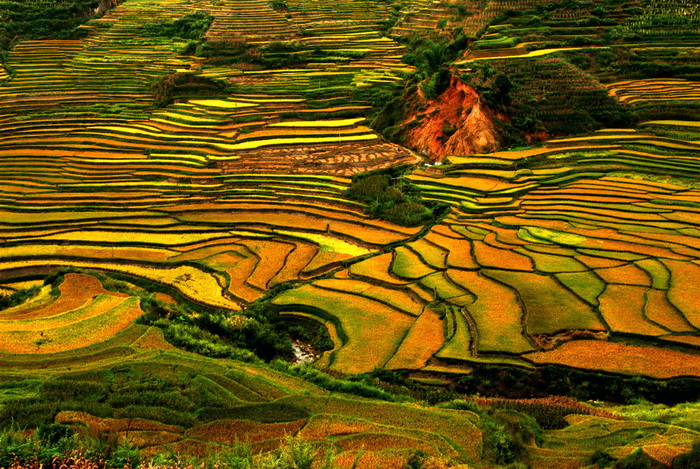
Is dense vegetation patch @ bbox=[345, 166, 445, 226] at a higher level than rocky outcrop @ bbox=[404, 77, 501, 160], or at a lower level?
lower

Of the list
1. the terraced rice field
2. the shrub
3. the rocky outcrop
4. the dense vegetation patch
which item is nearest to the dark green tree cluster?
the terraced rice field

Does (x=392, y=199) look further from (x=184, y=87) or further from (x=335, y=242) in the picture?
(x=184, y=87)

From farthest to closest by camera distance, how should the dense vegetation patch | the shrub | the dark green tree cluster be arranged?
the shrub, the dark green tree cluster, the dense vegetation patch

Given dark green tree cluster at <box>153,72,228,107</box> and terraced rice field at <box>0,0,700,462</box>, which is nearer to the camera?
terraced rice field at <box>0,0,700,462</box>

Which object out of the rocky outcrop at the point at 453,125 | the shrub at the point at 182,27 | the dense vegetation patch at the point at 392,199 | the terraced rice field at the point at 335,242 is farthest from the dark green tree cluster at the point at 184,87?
the dense vegetation patch at the point at 392,199

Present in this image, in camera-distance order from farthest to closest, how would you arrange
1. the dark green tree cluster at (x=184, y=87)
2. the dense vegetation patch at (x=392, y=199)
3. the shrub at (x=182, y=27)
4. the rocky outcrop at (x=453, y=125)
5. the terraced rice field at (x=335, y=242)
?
1. the shrub at (x=182, y=27)
2. the dark green tree cluster at (x=184, y=87)
3. the rocky outcrop at (x=453, y=125)
4. the dense vegetation patch at (x=392, y=199)
5. the terraced rice field at (x=335, y=242)

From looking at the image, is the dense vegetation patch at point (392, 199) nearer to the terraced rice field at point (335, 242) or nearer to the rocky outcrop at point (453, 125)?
the terraced rice field at point (335, 242)

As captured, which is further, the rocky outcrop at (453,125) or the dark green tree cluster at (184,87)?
the dark green tree cluster at (184,87)

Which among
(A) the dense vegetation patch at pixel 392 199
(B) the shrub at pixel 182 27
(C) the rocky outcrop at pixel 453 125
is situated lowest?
(A) the dense vegetation patch at pixel 392 199

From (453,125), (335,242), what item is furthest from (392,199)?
(453,125)

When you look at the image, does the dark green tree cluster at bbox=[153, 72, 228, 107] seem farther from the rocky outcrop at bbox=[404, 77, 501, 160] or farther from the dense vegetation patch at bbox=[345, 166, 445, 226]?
the dense vegetation patch at bbox=[345, 166, 445, 226]
